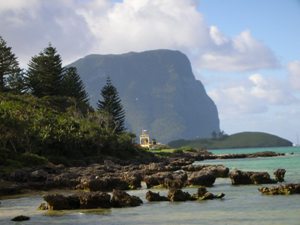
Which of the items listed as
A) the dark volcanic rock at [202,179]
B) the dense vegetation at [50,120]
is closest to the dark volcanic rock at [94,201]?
the dark volcanic rock at [202,179]

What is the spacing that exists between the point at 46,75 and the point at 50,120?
38.7 m

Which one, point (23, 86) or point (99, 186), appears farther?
point (23, 86)

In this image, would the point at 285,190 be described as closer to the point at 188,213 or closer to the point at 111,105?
the point at 188,213

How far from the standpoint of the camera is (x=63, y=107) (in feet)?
382

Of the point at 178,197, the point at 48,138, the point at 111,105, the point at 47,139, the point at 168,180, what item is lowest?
the point at 178,197

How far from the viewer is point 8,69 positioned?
118250 mm

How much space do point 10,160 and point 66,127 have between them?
83.1 feet

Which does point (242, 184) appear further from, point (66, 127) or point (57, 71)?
point (57, 71)

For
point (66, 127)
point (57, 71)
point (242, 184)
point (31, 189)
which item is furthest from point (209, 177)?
point (57, 71)

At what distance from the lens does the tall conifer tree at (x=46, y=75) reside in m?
122

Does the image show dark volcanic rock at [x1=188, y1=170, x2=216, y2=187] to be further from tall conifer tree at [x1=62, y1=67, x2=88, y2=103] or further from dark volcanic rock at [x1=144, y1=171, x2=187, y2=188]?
→ tall conifer tree at [x1=62, y1=67, x2=88, y2=103]

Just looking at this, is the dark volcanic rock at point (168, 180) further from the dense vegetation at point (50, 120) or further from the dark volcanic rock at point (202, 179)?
the dense vegetation at point (50, 120)

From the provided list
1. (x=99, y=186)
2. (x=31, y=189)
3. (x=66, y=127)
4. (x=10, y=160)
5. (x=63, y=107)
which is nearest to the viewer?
(x=99, y=186)

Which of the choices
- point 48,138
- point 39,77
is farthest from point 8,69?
point 48,138
